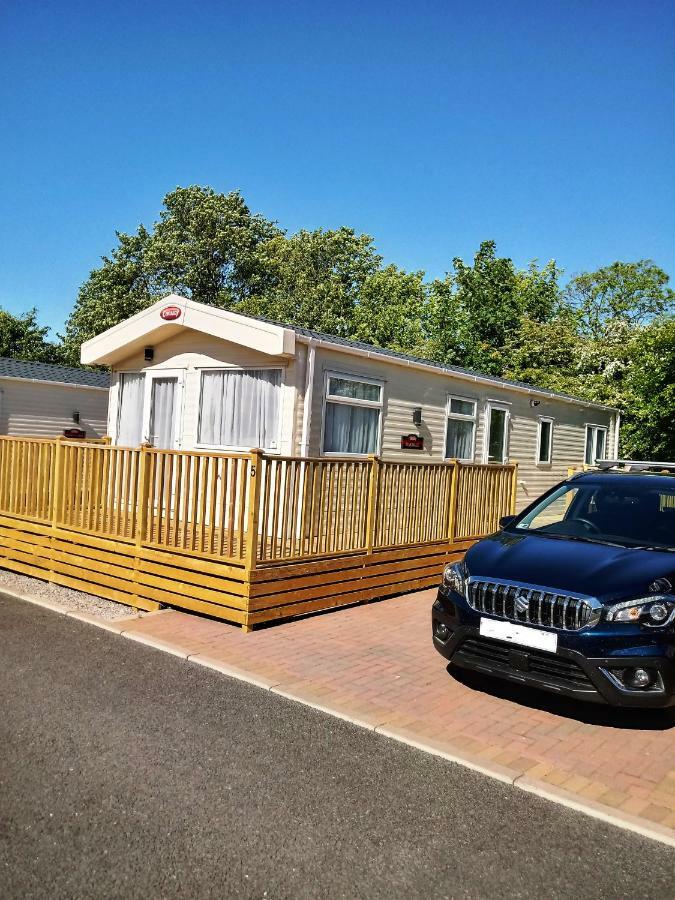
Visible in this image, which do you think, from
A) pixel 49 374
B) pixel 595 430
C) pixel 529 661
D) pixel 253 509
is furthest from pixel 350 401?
pixel 49 374

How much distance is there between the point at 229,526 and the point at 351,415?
15.1ft

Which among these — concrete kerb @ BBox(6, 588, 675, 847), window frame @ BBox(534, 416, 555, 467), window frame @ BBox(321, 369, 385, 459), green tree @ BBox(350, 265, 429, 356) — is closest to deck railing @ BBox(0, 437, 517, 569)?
concrete kerb @ BBox(6, 588, 675, 847)

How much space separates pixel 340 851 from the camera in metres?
3.14

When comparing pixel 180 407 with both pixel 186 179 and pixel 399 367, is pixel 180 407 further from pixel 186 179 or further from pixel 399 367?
pixel 186 179

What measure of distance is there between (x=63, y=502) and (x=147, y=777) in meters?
5.22

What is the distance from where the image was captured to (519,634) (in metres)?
4.77

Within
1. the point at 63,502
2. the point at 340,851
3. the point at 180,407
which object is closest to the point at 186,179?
the point at 180,407

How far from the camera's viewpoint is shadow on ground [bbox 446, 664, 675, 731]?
488 cm

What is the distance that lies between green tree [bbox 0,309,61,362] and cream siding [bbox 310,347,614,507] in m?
35.9

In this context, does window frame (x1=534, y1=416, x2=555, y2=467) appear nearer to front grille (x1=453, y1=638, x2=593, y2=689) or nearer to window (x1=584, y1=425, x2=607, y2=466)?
window (x1=584, y1=425, x2=607, y2=466)

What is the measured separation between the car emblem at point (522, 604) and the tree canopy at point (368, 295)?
83.4ft

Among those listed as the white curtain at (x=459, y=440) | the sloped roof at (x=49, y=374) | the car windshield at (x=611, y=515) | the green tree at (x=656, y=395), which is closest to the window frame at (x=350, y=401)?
the white curtain at (x=459, y=440)

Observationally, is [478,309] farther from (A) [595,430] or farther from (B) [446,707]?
(B) [446,707]

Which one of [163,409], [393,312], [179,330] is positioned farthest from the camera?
[393,312]
